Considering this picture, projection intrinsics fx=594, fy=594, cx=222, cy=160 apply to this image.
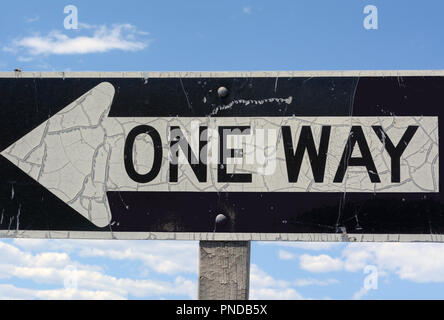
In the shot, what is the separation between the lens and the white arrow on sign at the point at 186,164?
376cm

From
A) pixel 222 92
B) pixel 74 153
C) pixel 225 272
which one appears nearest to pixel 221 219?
pixel 225 272

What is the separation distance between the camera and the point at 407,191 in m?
3.75

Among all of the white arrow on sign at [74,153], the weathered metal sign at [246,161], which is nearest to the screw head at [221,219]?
the weathered metal sign at [246,161]

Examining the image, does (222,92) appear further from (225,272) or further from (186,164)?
(225,272)

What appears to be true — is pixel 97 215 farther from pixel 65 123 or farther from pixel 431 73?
pixel 431 73

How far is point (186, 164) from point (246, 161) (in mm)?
384

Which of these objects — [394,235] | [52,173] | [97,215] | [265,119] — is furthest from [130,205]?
[394,235]

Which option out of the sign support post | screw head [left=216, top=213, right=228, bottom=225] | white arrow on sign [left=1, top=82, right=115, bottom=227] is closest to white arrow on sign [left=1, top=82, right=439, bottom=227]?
white arrow on sign [left=1, top=82, right=115, bottom=227]

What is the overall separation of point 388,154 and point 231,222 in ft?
3.58

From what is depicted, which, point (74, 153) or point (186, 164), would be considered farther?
point (74, 153)

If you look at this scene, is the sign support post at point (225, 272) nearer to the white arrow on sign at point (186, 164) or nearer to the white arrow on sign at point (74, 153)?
the white arrow on sign at point (186, 164)

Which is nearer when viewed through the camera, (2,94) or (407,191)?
(407,191)

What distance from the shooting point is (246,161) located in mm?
3779
